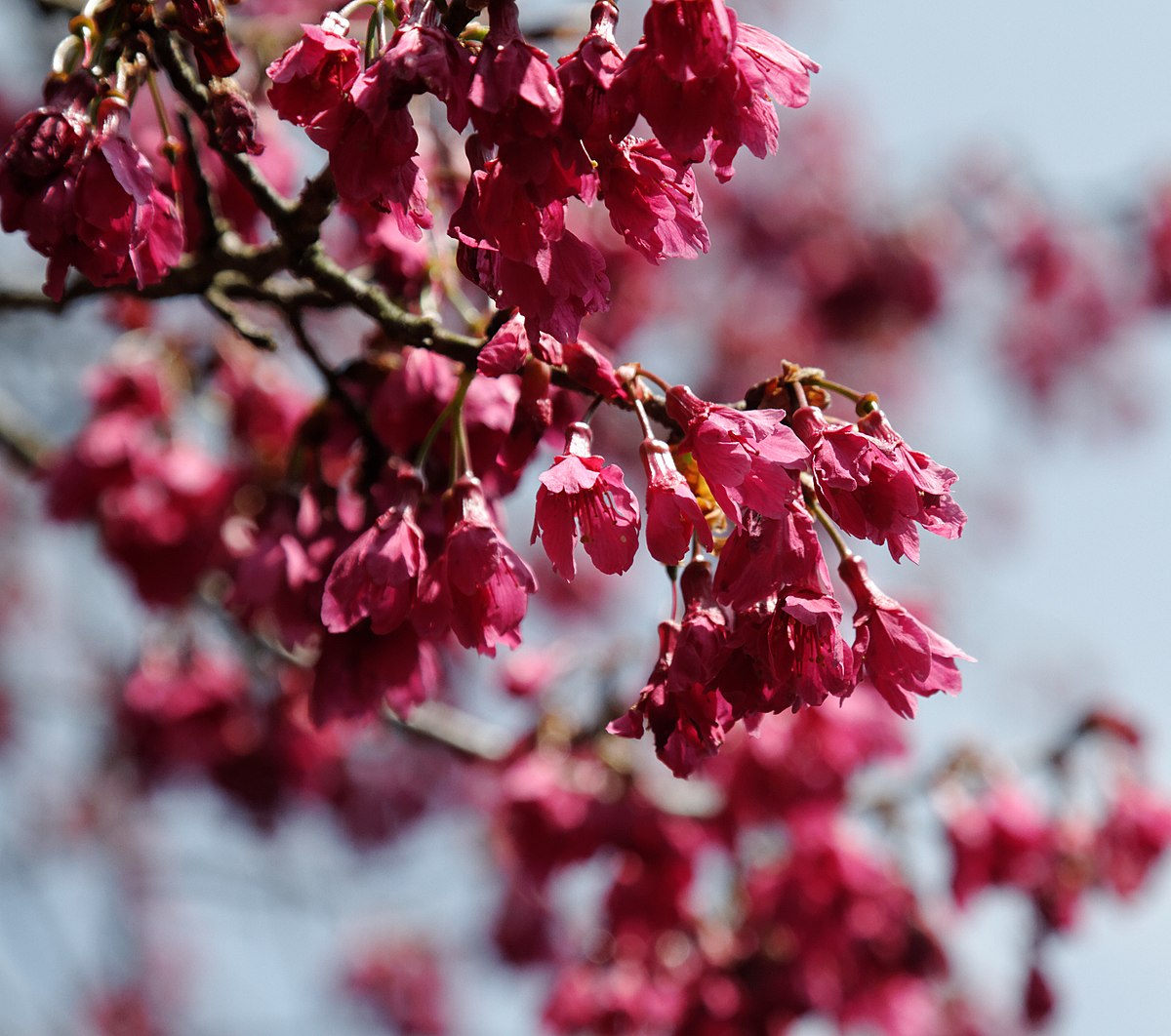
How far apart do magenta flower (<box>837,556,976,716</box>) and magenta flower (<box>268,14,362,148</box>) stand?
2.66ft

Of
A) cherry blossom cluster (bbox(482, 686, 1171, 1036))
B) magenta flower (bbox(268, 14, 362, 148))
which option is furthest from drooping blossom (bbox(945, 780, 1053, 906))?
magenta flower (bbox(268, 14, 362, 148))

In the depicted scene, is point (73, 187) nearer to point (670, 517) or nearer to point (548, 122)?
point (548, 122)

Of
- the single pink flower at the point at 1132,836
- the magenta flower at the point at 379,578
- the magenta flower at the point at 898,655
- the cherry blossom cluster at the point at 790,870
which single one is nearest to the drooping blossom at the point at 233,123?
the magenta flower at the point at 379,578

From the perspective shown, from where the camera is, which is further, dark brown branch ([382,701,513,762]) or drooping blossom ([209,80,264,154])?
dark brown branch ([382,701,513,762])

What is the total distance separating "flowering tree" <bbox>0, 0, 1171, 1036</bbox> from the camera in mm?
1284

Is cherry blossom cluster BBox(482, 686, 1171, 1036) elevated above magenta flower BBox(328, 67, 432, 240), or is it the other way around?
magenta flower BBox(328, 67, 432, 240)

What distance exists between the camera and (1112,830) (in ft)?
11.2

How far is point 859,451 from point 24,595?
24.9ft

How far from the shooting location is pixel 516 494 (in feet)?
6.01

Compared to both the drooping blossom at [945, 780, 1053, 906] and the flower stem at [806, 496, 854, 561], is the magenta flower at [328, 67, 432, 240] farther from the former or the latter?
the drooping blossom at [945, 780, 1053, 906]

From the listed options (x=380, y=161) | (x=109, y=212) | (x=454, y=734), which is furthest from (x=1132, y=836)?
(x=109, y=212)

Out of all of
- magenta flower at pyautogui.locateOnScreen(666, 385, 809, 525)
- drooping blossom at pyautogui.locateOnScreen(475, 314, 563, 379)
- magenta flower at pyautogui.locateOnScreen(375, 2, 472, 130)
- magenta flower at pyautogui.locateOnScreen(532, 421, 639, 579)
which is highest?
magenta flower at pyautogui.locateOnScreen(375, 2, 472, 130)

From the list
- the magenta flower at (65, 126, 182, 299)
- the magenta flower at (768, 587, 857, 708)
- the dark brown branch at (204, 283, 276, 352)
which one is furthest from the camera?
the dark brown branch at (204, 283, 276, 352)

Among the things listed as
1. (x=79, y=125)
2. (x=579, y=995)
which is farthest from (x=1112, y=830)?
(x=79, y=125)
